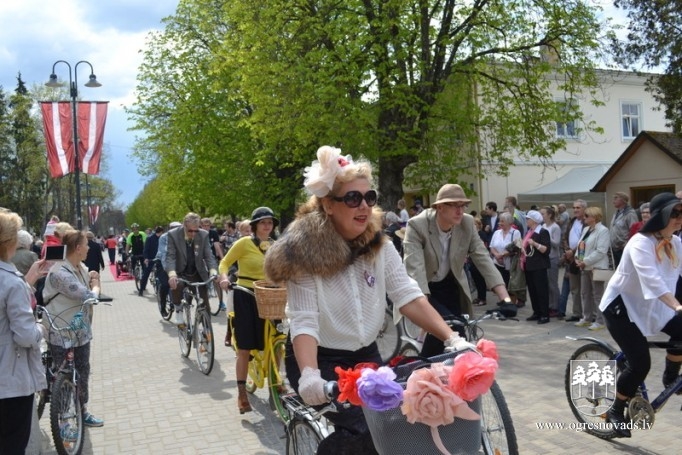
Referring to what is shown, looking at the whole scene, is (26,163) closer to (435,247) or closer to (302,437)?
(435,247)

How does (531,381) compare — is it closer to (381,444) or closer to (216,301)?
(381,444)

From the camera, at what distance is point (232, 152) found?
27375 mm

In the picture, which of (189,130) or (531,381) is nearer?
(531,381)

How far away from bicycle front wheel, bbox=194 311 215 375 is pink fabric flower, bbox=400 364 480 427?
20.4 feet

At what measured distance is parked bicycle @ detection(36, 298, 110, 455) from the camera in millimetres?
5258

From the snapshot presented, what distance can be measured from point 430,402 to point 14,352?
9.41 feet

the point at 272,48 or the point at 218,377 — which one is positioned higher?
the point at 272,48

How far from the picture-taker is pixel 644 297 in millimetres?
4629

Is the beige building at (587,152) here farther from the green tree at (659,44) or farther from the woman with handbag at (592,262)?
the woman with handbag at (592,262)

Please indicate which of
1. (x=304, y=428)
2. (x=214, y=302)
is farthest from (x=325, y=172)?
(x=214, y=302)

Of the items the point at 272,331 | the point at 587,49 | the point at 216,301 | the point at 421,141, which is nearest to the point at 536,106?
the point at 587,49

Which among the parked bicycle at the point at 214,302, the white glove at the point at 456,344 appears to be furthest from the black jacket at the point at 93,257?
the white glove at the point at 456,344

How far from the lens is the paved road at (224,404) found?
534cm

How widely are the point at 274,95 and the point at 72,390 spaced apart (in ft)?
42.1
